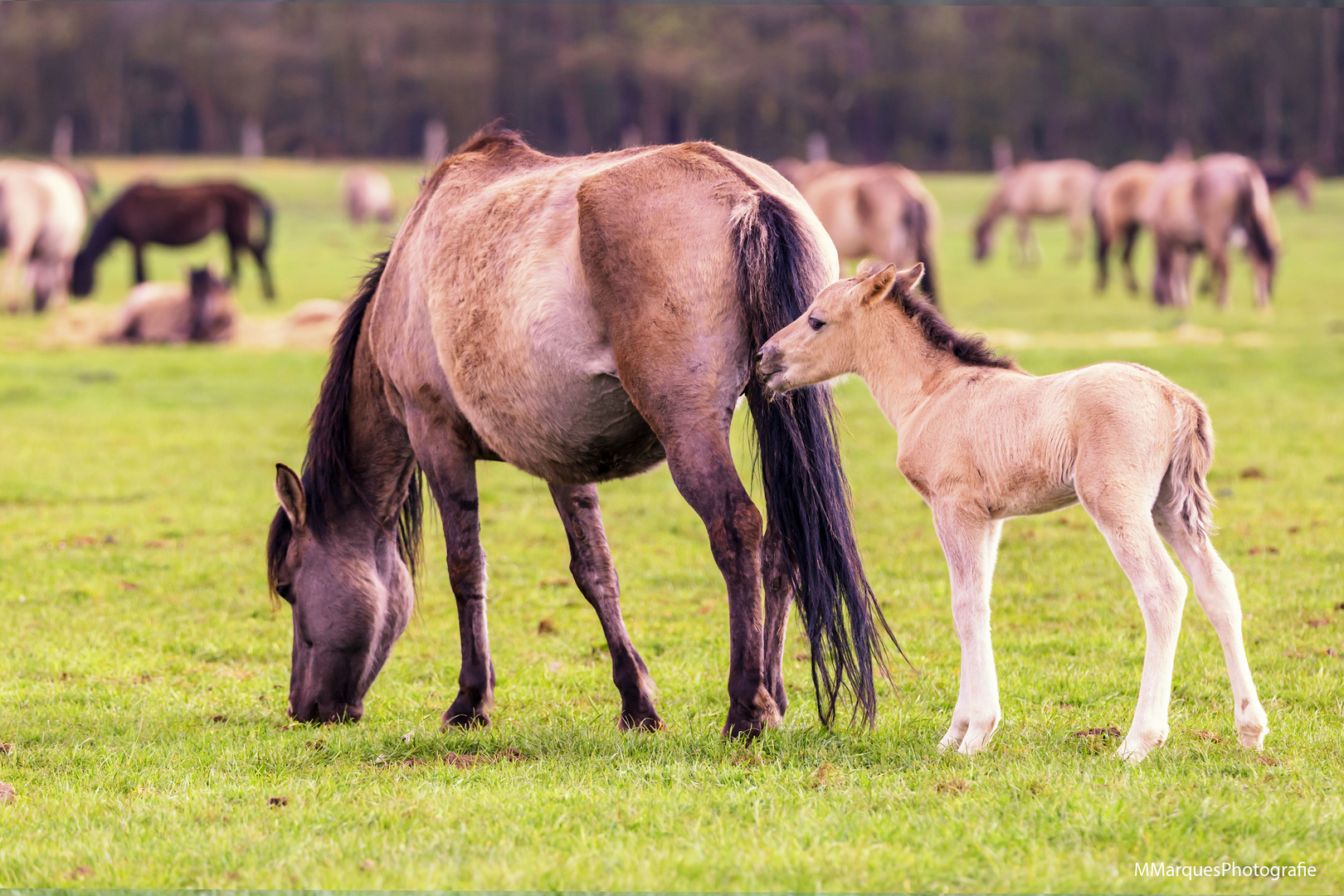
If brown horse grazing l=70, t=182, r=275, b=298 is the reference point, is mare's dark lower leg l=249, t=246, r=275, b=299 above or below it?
below

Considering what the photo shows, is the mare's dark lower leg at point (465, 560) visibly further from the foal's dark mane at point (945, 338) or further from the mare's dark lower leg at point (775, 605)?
the foal's dark mane at point (945, 338)

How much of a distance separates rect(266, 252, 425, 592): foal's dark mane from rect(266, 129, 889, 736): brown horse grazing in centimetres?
1

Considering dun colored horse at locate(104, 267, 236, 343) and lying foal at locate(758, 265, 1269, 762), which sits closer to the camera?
lying foal at locate(758, 265, 1269, 762)

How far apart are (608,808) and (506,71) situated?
68.1 meters

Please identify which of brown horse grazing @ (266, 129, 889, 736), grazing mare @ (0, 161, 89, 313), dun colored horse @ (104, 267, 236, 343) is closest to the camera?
brown horse grazing @ (266, 129, 889, 736)

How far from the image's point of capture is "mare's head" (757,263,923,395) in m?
4.73

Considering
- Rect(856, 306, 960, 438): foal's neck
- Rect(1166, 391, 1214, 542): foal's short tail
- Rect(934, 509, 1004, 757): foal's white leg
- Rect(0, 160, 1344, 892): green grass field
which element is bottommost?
Rect(0, 160, 1344, 892): green grass field

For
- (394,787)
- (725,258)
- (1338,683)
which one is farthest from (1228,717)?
(394,787)

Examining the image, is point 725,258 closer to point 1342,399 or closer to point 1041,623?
point 1041,623

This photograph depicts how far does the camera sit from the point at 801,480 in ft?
16.4

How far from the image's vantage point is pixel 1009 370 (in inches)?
194

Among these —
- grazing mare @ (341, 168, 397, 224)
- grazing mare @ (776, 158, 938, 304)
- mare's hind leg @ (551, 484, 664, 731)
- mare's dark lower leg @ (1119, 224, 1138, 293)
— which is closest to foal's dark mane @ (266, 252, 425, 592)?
mare's hind leg @ (551, 484, 664, 731)

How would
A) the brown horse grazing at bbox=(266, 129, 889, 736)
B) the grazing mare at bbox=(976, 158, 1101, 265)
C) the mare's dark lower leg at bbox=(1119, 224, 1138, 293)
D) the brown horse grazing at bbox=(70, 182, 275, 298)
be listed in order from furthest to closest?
the grazing mare at bbox=(976, 158, 1101, 265) < the mare's dark lower leg at bbox=(1119, 224, 1138, 293) < the brown horse grazing at bbox=(70, 182, 275, 298) < the brown horse grazing at bbox=(266, 129, 889, 736)

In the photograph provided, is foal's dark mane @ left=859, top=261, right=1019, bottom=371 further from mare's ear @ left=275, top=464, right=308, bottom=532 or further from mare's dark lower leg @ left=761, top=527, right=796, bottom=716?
mare's ear @ left=275, top=464, right=308, bottom=532
